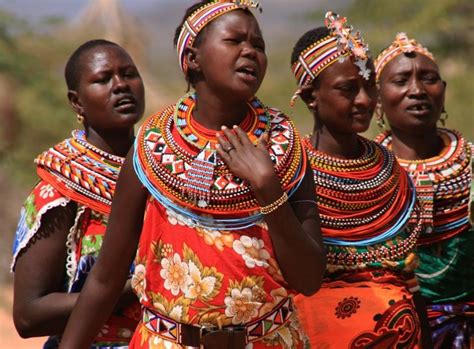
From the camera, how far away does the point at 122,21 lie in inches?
668

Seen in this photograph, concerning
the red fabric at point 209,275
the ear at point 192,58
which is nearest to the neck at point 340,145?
the ear at point 192,58

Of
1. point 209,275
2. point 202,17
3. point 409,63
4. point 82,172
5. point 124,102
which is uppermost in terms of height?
point 409,63

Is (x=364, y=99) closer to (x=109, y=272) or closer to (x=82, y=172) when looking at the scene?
(x=82, y=172)

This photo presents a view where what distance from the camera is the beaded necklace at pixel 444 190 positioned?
5.53 meters

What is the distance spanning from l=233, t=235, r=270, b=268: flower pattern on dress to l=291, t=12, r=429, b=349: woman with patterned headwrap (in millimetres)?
1215

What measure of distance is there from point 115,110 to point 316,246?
165 centimetres

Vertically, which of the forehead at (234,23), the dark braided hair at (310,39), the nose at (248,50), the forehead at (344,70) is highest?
the dark braided hair at (310,39)

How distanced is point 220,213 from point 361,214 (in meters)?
1.41

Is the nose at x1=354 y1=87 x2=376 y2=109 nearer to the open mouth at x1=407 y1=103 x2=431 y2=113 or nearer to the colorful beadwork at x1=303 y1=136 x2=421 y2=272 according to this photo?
the colorful beadwork at x1=303 y1=136 x2=421 y2=272

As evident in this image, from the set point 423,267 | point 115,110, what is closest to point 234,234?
point 115,110

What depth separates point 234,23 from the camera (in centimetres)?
364

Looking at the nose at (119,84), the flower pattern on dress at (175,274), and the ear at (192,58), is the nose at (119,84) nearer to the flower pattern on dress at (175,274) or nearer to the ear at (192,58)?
the ear at (192,58)

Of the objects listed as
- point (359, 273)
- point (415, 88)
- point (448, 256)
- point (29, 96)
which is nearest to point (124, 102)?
point (359, 273)

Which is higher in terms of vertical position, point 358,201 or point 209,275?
point 358,201
